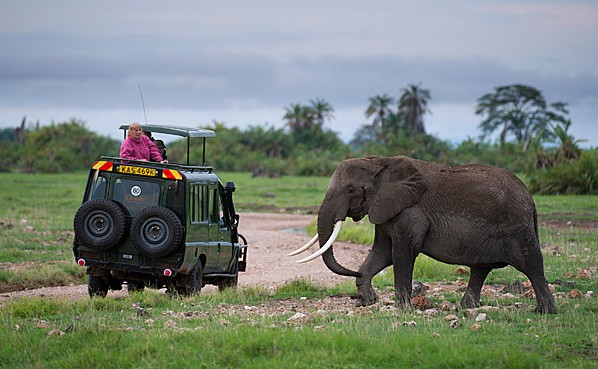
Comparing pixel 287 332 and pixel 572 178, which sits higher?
pixel 572 178

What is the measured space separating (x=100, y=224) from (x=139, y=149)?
1.53m

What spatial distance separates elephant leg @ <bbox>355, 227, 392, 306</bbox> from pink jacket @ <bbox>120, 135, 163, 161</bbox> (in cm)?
356

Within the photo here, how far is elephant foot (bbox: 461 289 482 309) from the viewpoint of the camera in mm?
13133

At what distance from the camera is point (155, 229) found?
13.3m

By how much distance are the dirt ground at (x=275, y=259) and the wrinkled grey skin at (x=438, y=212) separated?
3652 millimetres

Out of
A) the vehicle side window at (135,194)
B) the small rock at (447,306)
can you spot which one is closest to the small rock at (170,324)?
the vehicle side window at (135,194)

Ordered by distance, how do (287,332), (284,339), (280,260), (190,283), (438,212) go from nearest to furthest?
(284,339), (287,332), (438,212), (190,283), (280,260)

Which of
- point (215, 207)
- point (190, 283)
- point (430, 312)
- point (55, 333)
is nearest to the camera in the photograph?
point (55, 333)

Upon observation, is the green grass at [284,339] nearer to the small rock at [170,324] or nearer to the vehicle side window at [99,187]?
the small rock at [170,324]

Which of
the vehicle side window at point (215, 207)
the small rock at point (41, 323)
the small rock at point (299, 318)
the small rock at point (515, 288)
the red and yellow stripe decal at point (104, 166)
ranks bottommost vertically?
the small rock at point (41, 323)

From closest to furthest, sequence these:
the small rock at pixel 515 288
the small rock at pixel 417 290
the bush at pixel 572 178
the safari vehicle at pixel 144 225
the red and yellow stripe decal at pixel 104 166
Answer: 1. the safari vehicle at pixel 144 225
2. the red and yellow stripe decal at pixel 104 166
3. the small rock at pixel 417 290
4. the small rock at pixel 515 288
5. the bush at pixel 572 178

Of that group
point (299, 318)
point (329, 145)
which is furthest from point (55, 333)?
point (329, 145)

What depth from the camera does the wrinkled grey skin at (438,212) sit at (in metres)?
12.7

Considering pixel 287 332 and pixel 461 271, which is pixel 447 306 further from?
pixel 461 271
